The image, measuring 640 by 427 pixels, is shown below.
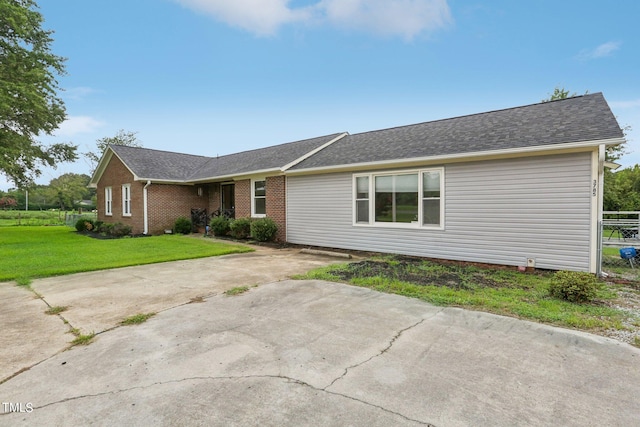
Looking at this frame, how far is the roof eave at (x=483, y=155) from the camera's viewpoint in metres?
6.64

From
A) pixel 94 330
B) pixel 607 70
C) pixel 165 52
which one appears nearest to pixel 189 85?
pixel 165 52

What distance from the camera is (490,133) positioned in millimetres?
8953

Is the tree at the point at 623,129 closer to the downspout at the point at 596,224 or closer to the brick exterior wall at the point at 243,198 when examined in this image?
the downspout at the point at 596,224

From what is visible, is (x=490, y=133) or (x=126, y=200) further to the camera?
(x=126, y=200)

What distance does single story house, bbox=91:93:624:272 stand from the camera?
7.13 meters

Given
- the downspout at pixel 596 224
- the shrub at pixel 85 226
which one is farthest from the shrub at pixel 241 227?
the shrub at pixel 85 226

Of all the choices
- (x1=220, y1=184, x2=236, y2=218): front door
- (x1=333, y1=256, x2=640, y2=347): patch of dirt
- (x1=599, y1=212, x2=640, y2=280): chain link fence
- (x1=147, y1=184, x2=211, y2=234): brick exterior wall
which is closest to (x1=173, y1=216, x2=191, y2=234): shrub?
(x1=147, y1=184, x2=211, y2=234): brick exterior wall

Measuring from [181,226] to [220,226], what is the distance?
3.10 metres

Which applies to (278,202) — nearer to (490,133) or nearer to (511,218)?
(490,133)

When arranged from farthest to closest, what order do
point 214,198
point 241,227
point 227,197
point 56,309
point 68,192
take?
1. point 68,192
2. point 214,198
3. point 227,197
4. point 241,227
5. point 56,309

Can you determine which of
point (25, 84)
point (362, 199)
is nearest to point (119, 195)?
point (25, 84)

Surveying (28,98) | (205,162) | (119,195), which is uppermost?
(28,98)

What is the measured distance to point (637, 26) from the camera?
12.7 m

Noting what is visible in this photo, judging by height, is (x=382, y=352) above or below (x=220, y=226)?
below
